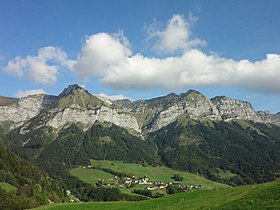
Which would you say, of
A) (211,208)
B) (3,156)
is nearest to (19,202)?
(3,156)

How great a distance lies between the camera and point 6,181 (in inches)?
6708

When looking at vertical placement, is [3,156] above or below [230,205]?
above

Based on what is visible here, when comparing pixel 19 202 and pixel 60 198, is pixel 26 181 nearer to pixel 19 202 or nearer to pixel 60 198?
pixel 60 198

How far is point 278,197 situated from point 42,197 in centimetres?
14745

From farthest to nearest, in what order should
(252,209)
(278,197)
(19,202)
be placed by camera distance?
(19,202) → (278,197) → (252,209)

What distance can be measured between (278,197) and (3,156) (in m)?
184

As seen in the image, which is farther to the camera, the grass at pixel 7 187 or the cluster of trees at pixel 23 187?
the grass at pixel 7 187

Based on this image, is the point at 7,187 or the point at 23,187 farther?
the point at 23,187

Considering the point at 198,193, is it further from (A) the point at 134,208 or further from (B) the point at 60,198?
(B) the point at 60,198

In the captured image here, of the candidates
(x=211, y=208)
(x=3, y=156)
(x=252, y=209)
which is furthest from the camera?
(x=3, y=156)

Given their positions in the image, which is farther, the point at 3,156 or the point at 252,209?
the point at 3,156

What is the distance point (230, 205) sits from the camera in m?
37.9

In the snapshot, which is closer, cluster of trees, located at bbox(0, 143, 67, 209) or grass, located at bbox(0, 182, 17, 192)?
cluster of trees, located at bbox(0, 143, 67, 209)

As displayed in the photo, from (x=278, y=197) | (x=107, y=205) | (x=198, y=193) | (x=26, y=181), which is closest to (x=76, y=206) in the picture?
(x=107, y=205)
